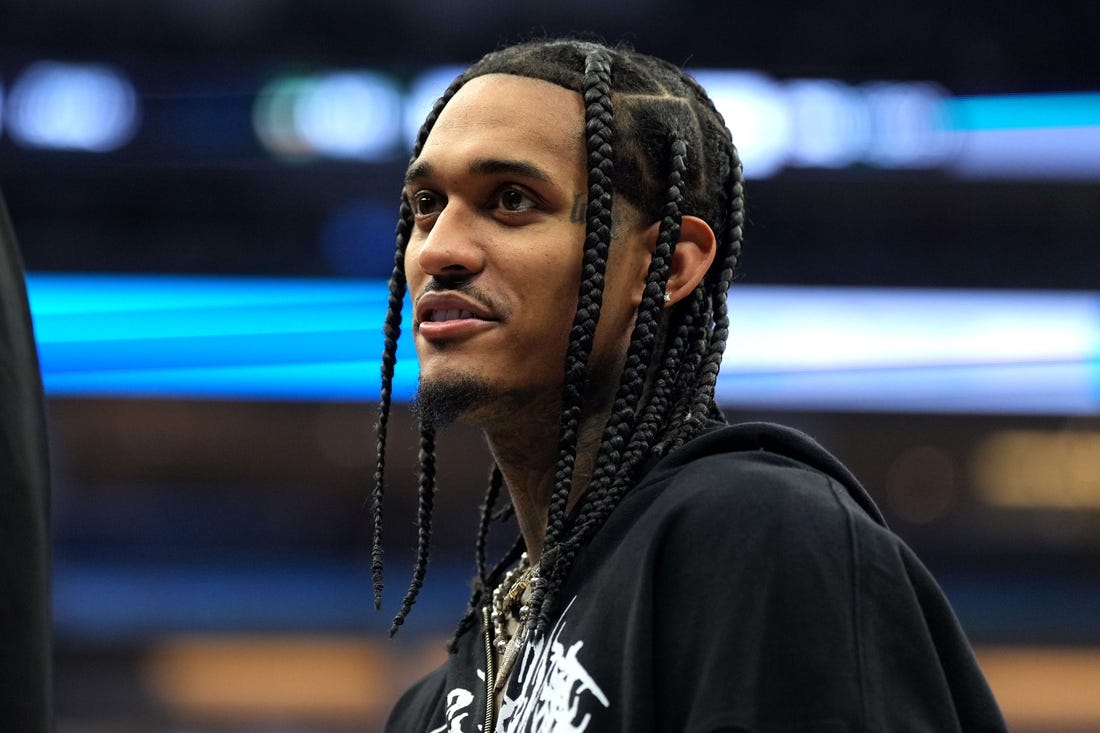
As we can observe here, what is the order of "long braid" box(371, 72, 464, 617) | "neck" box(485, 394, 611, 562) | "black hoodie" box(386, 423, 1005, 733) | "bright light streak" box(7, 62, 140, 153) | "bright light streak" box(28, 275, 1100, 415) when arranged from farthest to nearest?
"bright light streak" box(28, 275, 1100, 415) → "bright light streak" box(7, 62, 140, 153) → "long braid" box(371, 72, 464, 617) → "neck" box(485, 394, 611, 562) → "black hoodie" box(386, 423, 1005, 733)

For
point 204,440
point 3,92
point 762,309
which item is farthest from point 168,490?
point 762,309

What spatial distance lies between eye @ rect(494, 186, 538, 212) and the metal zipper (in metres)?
0.45

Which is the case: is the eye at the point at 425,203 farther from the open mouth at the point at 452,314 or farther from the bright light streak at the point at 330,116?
the bright light streak at the point at 330,116

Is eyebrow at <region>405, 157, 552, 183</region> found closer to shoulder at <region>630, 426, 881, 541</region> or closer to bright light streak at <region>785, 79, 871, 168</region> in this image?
shoulder at <region>630, 426, 881, 541</region>

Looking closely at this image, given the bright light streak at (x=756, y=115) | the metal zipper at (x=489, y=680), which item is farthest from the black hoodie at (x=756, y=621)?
the bright light streak at (x=756, y=115)

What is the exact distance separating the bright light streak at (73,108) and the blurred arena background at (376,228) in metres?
0.01

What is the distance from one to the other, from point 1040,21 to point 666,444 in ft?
18.0

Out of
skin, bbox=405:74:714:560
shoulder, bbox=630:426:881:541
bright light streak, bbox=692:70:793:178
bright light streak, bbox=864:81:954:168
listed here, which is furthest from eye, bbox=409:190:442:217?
bright light streak, bbox=864:81:954:168

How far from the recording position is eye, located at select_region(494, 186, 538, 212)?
149cm

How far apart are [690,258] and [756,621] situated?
1.66 feet

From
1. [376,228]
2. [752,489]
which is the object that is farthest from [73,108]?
[752,489]

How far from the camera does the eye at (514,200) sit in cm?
149

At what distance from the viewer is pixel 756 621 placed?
3.75 ft

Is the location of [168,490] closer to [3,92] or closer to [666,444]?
[3,92]
